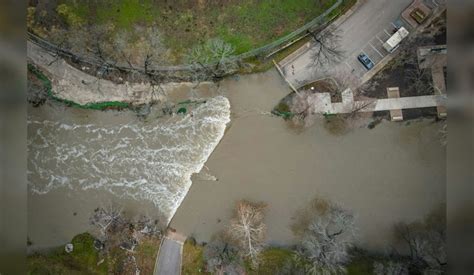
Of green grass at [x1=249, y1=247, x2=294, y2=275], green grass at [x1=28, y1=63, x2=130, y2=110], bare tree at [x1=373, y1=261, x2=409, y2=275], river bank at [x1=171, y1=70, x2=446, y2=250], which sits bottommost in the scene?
bare tree at [x1=373, y1=261, x2=409, y2=275]

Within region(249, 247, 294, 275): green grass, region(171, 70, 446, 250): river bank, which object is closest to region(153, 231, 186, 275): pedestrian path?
region(171, 70, 446, 250): river bank

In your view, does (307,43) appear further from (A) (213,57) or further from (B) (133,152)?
(B) (133,152)

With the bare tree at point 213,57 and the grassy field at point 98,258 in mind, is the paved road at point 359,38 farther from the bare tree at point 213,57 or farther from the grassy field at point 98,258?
the grassy field at point 98,258

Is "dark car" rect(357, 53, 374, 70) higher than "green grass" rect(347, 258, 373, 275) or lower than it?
higher

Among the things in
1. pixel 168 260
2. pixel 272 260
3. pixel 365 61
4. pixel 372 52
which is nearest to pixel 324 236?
pixel 272 260

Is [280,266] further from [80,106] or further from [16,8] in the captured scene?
[16,8]

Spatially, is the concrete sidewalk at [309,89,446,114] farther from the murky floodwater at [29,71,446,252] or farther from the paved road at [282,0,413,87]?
the paved road at [282,0,413,87]
